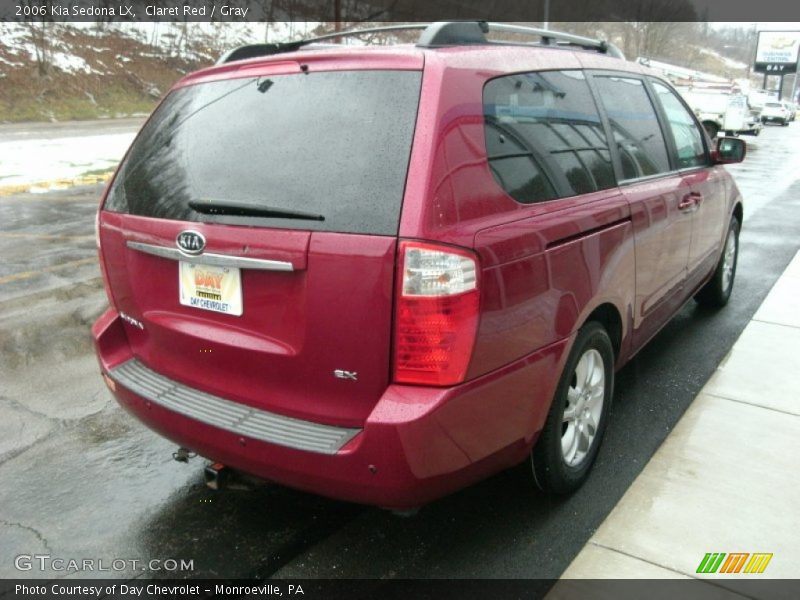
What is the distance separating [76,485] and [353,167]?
6.81 ft

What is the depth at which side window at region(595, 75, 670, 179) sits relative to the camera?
3.45m

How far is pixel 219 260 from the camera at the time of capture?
7.95 feet

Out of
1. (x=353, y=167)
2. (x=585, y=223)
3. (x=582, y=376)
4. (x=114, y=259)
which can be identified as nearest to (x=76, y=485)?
(x=114, y=259)

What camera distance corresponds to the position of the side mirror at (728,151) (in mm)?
4793

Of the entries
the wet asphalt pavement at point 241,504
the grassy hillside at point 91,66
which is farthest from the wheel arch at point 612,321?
the grassy hillside at point 91,66

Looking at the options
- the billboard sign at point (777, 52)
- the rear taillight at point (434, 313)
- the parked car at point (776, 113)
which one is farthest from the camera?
the billboard sign at point (777, 52)

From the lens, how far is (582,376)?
3045mm

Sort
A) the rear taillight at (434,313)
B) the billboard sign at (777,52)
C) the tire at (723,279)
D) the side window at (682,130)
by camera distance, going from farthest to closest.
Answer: the billboard sign at (777,52), the tire at (723,279), the side window at (682,130), the rear taillight at (434,313)

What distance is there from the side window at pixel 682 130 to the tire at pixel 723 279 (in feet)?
3.17

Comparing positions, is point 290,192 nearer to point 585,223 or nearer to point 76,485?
point 585,223

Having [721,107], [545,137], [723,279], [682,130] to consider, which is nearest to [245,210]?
[545,137]

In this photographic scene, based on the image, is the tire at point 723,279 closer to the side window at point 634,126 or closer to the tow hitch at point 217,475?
the side window at point 634,126

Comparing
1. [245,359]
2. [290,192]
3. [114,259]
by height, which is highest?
[290,192]

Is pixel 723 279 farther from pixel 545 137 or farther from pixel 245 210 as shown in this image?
pixel 245 210
